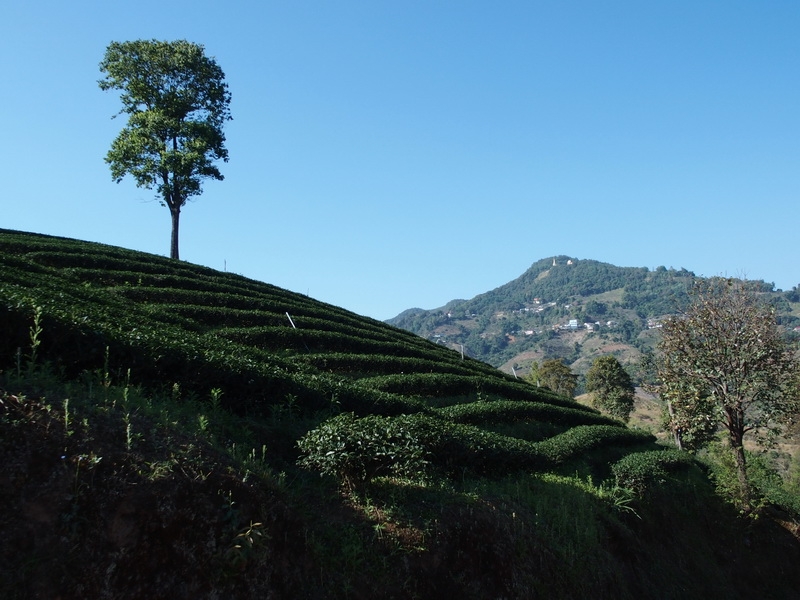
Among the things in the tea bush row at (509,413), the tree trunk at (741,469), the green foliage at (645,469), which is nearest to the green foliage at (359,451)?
the tea bush row at (509,413)

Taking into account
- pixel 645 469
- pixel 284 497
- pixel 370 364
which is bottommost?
pixel 645 469

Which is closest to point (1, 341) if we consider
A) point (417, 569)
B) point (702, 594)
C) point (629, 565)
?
point (417, 569)

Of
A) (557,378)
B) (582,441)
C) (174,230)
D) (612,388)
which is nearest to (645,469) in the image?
(582,441)

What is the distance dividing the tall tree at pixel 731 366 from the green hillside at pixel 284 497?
2536mm

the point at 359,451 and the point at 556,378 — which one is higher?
the point at 359,451

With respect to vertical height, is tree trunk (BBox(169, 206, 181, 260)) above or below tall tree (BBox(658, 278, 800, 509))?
above

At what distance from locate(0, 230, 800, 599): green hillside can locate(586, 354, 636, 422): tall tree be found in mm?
35492

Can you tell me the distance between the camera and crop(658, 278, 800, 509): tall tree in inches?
733

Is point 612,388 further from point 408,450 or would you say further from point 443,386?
point 408,450

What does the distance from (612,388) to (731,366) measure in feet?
126

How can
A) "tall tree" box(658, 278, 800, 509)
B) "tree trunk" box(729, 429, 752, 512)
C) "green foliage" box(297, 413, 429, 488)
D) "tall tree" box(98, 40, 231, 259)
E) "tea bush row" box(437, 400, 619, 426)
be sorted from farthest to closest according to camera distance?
"tall tree" box(98, 40, 231, 259) < "tea bush row" box(437, 400, 619, 426) < "tree trunk" box(729, 429, 752, 512) < "tall tree" box(658, 278, 800, 509) < "green foliage" box(297, 413, 429, 488)

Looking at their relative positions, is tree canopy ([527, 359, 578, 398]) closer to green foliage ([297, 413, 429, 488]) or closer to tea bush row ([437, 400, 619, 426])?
tea bush row ([437, 400, 619, 426])

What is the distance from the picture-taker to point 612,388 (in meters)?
→ 55.7

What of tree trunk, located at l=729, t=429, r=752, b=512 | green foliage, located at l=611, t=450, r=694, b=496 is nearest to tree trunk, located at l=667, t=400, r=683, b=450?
green foliage, located at l=611, t=450, r=694, b=496
